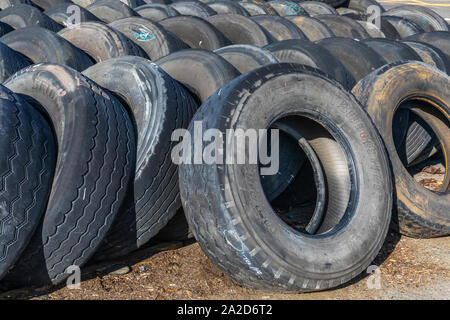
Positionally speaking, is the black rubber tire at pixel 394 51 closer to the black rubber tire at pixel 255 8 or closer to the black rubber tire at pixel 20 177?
the black rubber tire at pixel 255 8

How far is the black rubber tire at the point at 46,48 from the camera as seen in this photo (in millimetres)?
4953

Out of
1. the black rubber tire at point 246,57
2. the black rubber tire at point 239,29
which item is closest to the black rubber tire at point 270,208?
the black rubber tire at point 246,57

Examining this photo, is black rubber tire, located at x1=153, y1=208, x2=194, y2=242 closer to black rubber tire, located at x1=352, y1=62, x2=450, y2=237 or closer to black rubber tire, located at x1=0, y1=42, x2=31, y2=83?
black rubber tire, located at x1=352, y1=62, x2=450, y2=237

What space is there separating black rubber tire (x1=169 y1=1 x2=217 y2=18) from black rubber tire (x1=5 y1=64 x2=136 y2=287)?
5.39m

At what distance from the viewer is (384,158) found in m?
3.80

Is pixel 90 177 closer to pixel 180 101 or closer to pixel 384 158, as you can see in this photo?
pixel 180 101

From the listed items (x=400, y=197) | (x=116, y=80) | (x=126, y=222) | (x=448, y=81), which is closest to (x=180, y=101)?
(x=116, y=80)

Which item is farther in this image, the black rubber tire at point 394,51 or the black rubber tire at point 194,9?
the black rubber tire at point 194,9

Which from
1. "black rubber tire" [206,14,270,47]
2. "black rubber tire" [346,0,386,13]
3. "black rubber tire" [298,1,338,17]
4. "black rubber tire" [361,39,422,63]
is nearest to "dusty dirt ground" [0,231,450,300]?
"black rubber tire" [361,39,422,63]

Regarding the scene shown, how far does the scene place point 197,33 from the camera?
6441 millimetres

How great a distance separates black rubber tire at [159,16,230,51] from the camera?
249 inches

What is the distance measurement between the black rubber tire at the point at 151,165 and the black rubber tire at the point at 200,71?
42 cm

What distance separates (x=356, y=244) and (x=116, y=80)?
6.97 feet

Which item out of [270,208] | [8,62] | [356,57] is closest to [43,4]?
[8,62]
